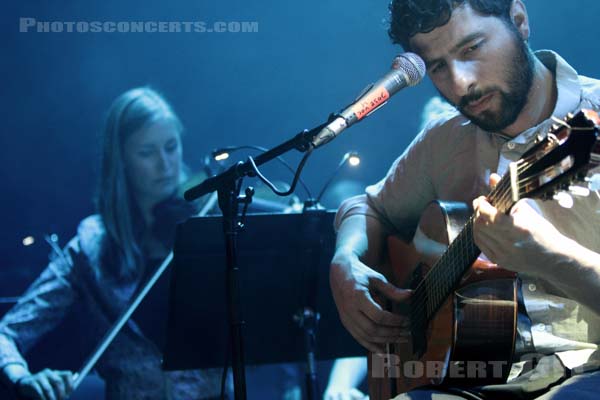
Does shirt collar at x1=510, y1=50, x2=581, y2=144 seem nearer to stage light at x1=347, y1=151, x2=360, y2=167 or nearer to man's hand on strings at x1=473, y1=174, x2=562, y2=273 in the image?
man's hand on strings at x1=473, y1=174, x2=562, y2=273

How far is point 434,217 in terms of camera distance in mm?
1931

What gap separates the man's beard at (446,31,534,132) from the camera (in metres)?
1.97

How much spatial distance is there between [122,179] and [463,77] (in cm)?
201

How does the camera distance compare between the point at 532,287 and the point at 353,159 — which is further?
the point at 353,159

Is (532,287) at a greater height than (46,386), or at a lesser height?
greater

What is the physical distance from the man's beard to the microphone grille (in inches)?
9.4

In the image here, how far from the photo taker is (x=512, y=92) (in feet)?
6.47

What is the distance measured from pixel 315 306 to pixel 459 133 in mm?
966

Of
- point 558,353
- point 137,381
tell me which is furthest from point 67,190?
point 558,353

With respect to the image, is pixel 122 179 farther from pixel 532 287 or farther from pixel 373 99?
pixel 532 287

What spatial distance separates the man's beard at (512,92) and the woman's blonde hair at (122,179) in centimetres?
186

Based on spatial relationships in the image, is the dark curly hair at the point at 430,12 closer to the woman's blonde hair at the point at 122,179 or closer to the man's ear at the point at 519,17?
the man's ear at the point at 519,17

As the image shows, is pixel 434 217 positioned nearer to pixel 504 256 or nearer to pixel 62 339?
pixel 504 256

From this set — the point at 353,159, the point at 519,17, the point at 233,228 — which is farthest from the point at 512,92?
the point at 353,159
